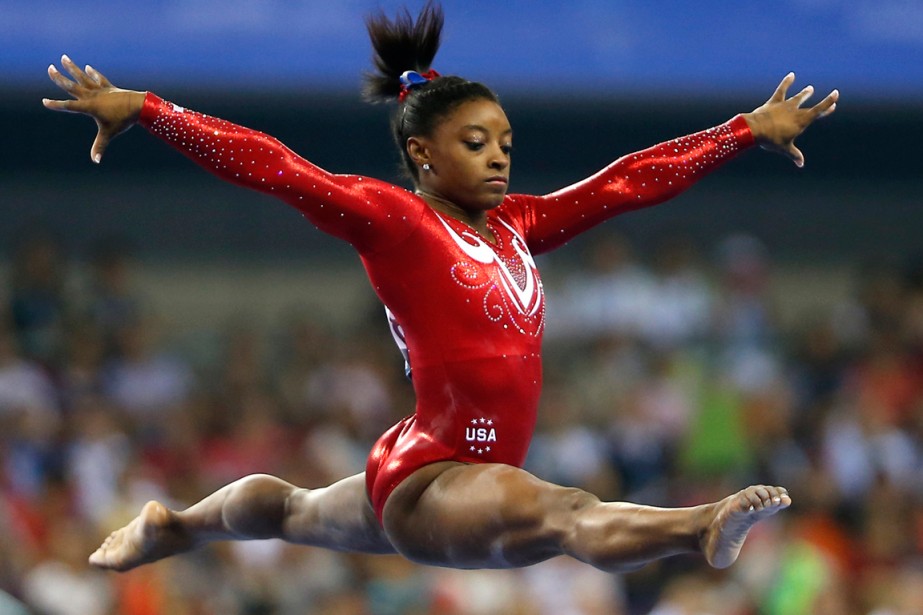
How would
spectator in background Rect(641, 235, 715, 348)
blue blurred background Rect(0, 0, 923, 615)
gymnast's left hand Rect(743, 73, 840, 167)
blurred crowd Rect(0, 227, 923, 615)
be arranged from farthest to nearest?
spectator in background Rect(641, 235, 715, 348) < blue blurred background Rect(0, 0, 923, 615) < blurred crowd Rect(0, 227, 923, 615) < gymnast's left hand Rect(743, 73, 840, 167)

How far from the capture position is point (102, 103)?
3.64 meters

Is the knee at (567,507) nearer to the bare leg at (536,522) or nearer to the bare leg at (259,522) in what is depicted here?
the bare leg at (536,522)

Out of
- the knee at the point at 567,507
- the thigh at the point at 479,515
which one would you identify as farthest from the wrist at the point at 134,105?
the knee at the point at 567,507

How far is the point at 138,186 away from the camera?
379 inches

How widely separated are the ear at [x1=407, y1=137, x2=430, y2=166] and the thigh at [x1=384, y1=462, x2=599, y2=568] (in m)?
0.83

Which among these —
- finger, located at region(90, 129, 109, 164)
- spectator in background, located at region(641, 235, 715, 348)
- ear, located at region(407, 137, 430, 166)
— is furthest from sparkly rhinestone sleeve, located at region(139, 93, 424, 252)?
spectator in background, located at region(641, 235, 715, 348)

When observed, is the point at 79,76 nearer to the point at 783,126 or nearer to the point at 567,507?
the point at 567,507

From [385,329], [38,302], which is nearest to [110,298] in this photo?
[38,302]

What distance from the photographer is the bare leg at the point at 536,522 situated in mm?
3160

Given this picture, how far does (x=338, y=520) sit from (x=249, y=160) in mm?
1080

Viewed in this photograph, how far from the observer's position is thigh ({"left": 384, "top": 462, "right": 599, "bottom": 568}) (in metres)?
3.45

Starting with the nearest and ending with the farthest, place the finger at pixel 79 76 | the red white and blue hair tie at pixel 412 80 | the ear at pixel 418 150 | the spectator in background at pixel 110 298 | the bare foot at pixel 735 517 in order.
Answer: the bare foot at pixel 735 517 < the finger at pixel 79 76 < the ear at pixel 418 150 < the red white and blue hair tie at pixel 412 80 < the spectator in background at pixel 110 298

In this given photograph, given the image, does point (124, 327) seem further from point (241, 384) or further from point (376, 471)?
point (376, 471)

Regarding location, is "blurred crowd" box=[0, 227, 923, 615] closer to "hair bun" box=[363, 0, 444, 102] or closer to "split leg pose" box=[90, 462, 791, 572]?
"split leg pose" box=[90, 462, 791, 572]
